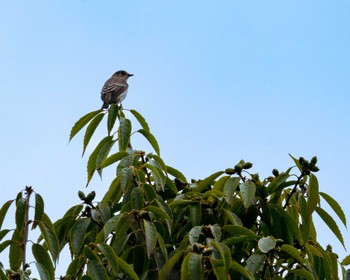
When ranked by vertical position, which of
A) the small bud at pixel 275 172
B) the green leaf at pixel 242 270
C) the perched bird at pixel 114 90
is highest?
the perched bird at pixel 114 90

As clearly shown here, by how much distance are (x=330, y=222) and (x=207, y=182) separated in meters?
0.81

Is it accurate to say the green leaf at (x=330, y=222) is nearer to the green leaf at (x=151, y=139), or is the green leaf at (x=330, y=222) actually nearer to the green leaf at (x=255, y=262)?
the green leaf at (x=255, y=262)

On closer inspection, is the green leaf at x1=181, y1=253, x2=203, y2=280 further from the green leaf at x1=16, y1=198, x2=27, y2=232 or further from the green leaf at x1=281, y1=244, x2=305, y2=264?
the green leaf at x1=16, y1=198, x2=27, y2=232

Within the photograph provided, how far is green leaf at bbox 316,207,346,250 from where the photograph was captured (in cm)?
545

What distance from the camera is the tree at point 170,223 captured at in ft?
16.0

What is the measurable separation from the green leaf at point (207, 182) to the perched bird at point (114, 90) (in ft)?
16.9

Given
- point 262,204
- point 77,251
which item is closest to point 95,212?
point 77,251

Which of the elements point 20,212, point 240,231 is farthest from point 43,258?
point 240,231

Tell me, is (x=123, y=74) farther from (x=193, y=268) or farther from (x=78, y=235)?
(x=193, y=268)

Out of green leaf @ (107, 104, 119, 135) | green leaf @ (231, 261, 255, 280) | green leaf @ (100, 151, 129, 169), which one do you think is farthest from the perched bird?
green leaf @ (231, 261, 255, 280)

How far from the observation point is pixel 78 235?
541 cm

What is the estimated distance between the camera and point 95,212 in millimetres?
5590

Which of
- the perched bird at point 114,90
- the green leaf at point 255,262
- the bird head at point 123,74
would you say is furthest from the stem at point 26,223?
the bird head at point 123,74

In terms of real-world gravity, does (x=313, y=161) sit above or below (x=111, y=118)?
below
